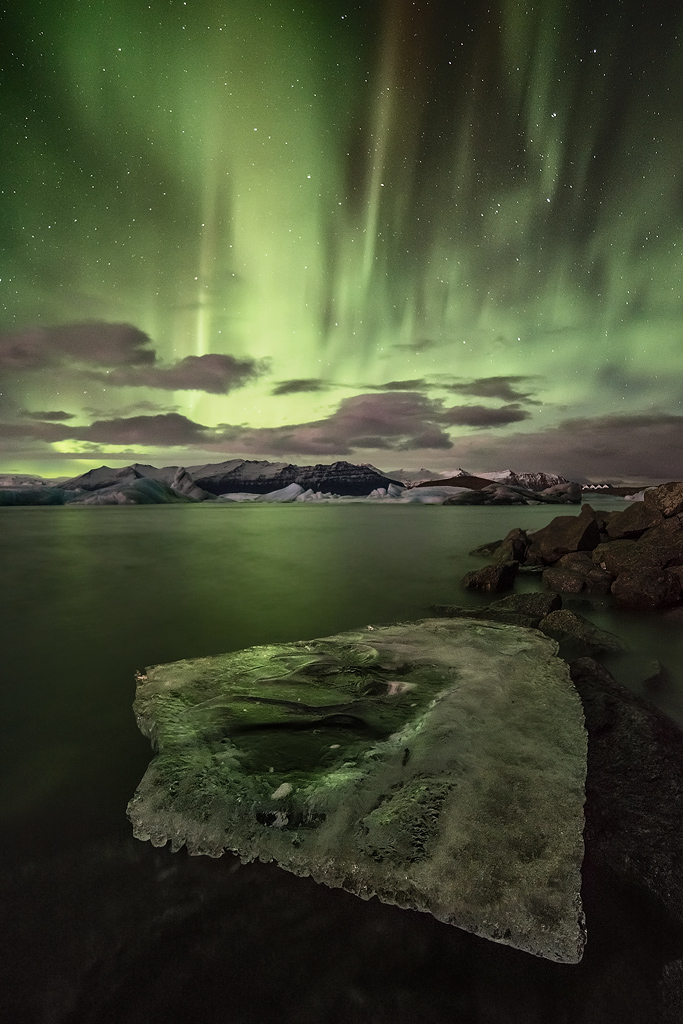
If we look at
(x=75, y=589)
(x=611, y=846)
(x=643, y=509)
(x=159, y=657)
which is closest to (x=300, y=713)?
(x=611, y=846)

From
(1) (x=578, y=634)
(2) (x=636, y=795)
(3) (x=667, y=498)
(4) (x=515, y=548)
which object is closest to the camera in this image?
(2) (x=636, y=795)

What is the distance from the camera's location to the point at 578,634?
6.30m

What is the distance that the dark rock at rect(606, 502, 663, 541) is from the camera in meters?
12.4

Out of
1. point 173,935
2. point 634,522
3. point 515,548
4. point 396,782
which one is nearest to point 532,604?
point 396,782

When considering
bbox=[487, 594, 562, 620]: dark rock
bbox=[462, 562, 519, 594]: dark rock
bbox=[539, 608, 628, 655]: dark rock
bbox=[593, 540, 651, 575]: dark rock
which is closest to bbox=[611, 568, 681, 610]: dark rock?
bbox=[593, 540, 651, 575]: dark rock

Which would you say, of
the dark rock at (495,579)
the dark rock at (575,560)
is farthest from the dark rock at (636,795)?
the dark rock at (575,560)

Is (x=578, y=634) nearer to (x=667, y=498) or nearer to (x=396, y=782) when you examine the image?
(x=396, y=782)

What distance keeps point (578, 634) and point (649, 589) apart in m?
3.58

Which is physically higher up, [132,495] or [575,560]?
[575,560]

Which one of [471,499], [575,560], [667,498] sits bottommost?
[471,499]

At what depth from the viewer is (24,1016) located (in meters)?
1.88

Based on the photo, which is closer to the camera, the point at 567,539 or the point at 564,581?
the point at 564,581

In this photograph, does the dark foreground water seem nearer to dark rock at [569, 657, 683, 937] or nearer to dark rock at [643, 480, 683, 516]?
dark rock at [569, 657, 683, 937]

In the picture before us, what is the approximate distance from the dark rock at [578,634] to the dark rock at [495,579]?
3.41m
